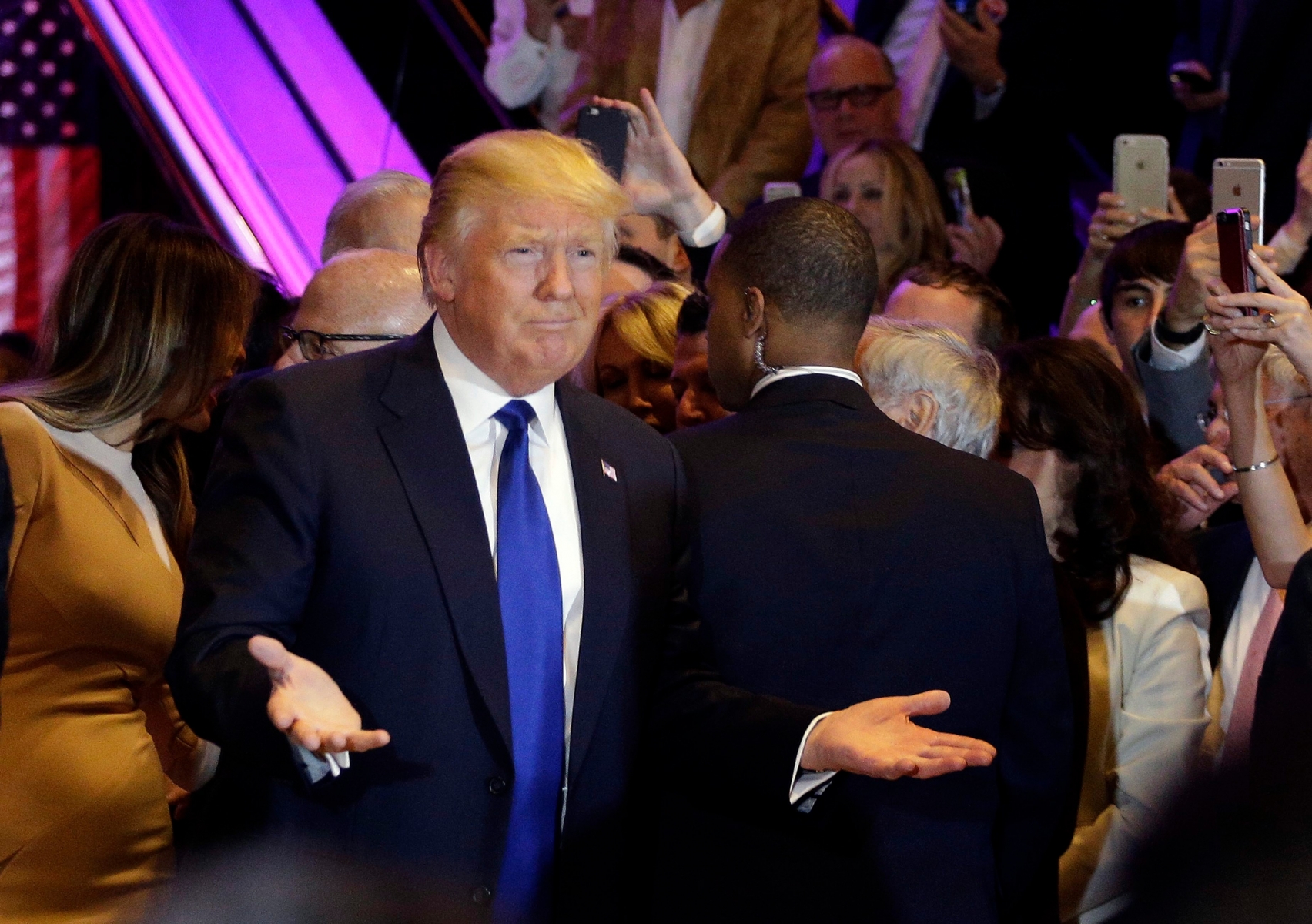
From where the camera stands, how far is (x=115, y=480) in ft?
8.27

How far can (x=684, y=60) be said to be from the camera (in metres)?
6.44

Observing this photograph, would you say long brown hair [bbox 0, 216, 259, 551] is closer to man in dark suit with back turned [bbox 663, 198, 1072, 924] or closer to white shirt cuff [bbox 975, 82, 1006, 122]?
man in dark suit with back turned [bbox 663, 198, 1072, 924]

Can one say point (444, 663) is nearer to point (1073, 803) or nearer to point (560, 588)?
point (560, 588)

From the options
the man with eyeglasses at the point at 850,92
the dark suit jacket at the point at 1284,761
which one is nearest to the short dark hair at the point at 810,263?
the dark suit jacket at the point at 1284,761

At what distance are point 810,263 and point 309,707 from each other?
122cm

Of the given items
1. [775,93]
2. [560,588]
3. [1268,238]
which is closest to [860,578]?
[560,588]

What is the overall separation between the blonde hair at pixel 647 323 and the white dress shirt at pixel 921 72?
7.60ft

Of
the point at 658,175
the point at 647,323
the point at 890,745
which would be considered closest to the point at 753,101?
the point at 658,175

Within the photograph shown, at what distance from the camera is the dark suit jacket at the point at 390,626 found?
1.84 metres

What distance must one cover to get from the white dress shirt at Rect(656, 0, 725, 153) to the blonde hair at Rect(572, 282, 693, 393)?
2.82 m

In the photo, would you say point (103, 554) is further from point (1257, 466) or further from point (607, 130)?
point (1257, 466)

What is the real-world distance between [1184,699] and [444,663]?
1.49 metres

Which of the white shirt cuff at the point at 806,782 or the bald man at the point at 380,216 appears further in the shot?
the bald man at the point at 380,216

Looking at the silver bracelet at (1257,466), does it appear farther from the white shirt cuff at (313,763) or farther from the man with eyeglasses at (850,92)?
the man with eyeglasses at (850,92)
